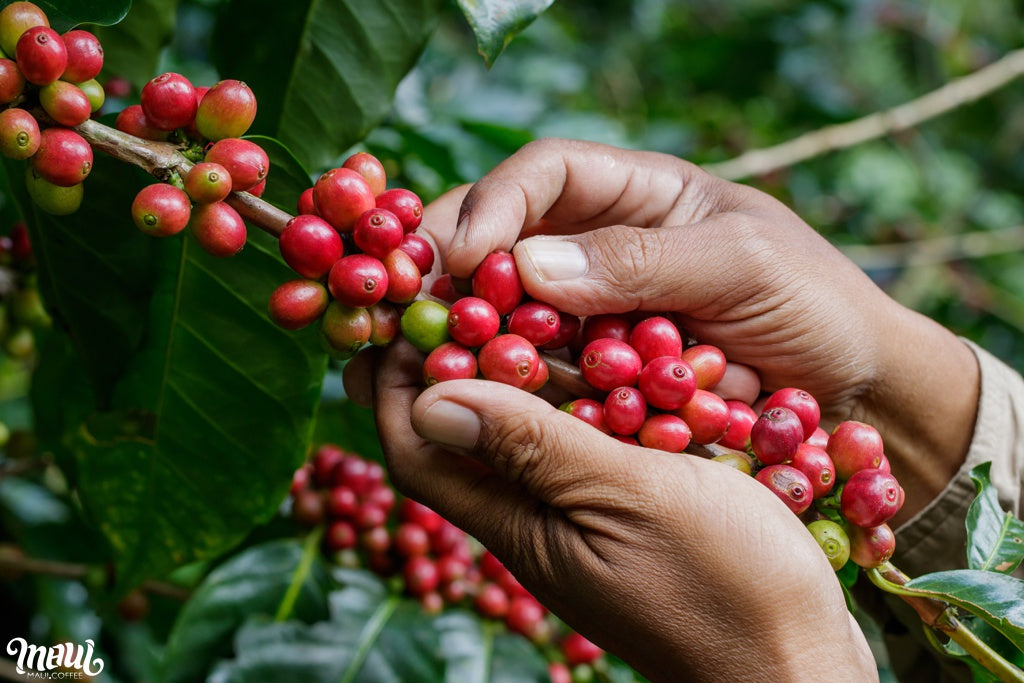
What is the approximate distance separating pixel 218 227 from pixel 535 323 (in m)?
0.46

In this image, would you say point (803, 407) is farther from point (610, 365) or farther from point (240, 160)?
point (240, 160)

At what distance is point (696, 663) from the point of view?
3.51 feet

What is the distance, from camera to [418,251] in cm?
119

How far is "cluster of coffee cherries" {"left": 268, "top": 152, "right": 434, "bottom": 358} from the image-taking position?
3.48 feet

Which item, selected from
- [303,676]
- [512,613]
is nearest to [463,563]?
[512,613]

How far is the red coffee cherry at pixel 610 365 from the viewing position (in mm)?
1130

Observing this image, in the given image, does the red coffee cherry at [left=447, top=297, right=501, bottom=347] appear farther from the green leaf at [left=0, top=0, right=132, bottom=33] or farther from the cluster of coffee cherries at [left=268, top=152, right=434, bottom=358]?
the green leaf at [left=0, top=0, right=132, bottom=33]

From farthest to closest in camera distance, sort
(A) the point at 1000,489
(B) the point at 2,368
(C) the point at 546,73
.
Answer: (C) the point at 546,73 → (B) the point at 2,368 → (A) the point at 1000,489

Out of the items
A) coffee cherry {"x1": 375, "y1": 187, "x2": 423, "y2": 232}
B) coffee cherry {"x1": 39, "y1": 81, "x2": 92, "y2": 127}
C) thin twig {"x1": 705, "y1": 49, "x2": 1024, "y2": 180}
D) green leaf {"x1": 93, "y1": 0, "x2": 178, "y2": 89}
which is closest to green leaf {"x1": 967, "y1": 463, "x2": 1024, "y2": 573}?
coffee cherry {"x1": 375, "y1": 187, "x2": 423, "y2": 232}

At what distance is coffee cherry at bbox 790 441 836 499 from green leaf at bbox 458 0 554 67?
74cm

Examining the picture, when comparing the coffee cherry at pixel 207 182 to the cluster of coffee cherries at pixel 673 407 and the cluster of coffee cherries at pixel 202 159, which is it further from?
the cluster of coffee cherries at pixel 673 407

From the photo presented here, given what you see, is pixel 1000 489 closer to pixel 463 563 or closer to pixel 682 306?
pixel 682 306

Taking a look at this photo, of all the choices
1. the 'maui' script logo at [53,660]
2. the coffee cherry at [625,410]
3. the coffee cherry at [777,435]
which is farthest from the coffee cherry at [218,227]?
the 'maui' script logo at [53,660]

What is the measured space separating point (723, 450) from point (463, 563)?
0.97 metres
